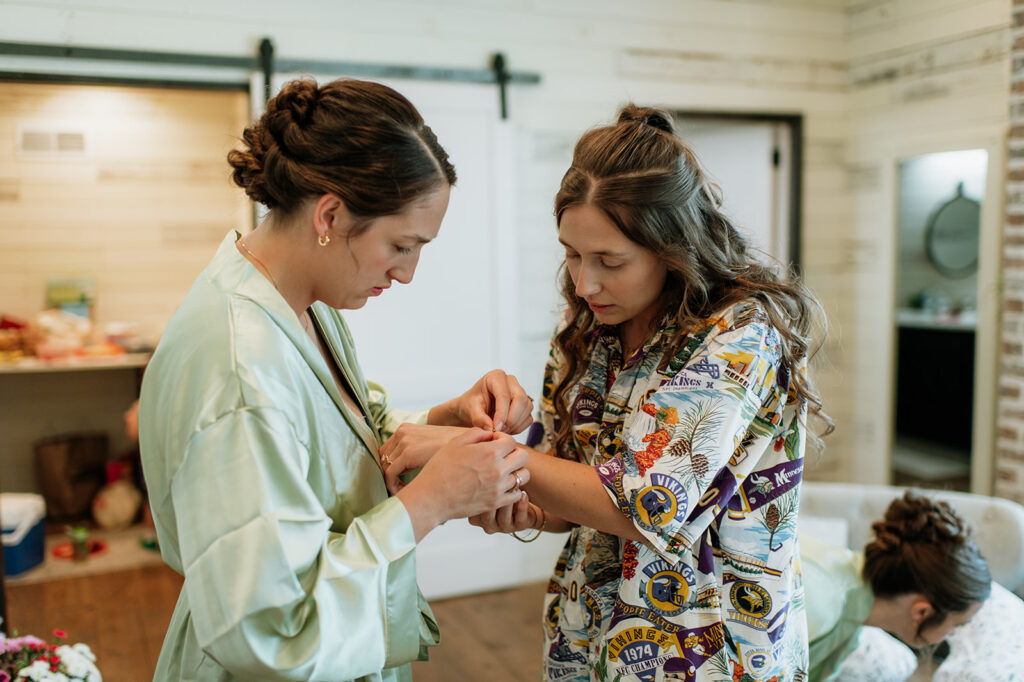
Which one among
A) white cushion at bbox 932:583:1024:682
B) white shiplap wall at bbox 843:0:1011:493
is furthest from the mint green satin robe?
white shiplap wall at bbox 843:0:1011:493

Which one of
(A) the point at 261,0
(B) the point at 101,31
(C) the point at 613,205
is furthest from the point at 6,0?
(C) the point at 613,205

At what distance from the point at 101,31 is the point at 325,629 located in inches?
114

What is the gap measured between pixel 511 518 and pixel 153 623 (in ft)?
9.00

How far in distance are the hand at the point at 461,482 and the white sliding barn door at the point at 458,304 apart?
7.82 ft

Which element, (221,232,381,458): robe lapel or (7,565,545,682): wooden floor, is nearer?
(221,232,381,458): robe lapel

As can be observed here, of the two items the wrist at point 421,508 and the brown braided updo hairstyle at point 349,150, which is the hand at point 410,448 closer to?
the wrist at point 421,508

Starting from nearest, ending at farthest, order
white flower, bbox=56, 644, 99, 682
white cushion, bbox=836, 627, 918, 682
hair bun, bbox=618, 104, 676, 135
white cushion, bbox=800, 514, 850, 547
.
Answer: hair bun, bbox=618, 104, 676, 135, white flower, bbox=56, 644, 99, 682, white cushion, bbox=836, 627, 918, 682, white cushion, bbox=800, 514, 850, 547

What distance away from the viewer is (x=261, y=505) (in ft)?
3.18

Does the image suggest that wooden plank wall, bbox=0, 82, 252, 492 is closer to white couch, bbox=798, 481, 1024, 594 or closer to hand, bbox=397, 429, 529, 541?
white couch, bbox=798, 481, 1024, 594

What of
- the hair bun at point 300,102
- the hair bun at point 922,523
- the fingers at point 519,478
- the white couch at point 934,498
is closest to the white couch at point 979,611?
the white couch at point 934,498

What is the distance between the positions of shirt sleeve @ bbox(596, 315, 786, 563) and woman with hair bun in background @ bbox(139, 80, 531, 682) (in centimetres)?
18

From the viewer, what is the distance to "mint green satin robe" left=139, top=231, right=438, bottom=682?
96 centimetres

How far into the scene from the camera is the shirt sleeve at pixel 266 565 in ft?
3.14

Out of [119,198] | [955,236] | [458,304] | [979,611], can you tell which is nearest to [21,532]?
[119,198]
